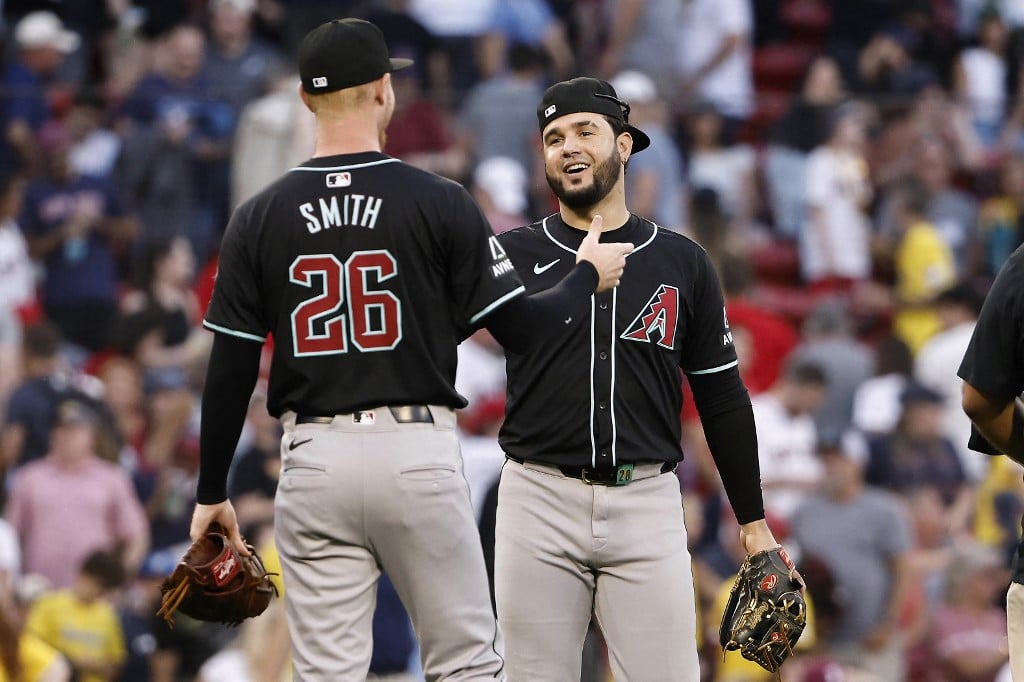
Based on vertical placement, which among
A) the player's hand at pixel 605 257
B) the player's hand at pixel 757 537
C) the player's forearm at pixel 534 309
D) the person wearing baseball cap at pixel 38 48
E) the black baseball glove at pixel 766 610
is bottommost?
the black baseball glove at pixel 766 610

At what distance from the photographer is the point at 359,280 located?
15.9 ft

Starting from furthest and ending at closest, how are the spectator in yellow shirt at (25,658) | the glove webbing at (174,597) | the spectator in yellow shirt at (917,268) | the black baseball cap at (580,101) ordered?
the spectator in yellow shirt at (917,268)
the spectator in yellow shirt at (25,658)
the black baseball cap at (580,101)
the glove webbing at (174,597)

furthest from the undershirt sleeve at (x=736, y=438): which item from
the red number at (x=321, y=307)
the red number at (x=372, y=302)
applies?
the red number at (x=321, y=307)

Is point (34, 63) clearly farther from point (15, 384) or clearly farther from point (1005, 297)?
point (1005, 297)

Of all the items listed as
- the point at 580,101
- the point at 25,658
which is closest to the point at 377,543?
the point at 580,101

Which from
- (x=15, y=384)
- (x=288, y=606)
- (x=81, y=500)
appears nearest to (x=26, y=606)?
(x=81, y=500)

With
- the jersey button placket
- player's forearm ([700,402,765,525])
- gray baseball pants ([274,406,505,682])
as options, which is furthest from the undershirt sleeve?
gray baseball pants ([274,406,505,682])

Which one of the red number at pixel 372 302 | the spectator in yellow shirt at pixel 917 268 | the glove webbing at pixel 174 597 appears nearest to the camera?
the red number at pixel 372 302

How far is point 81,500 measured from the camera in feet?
32.2

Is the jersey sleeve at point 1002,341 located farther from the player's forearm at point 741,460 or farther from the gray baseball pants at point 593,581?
the gray baseball pants at point 593,581

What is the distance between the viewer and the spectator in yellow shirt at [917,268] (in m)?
12.3

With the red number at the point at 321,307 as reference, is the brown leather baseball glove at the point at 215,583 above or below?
below

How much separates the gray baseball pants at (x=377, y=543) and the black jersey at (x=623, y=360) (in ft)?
1.97

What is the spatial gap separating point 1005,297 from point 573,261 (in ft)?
4.50
